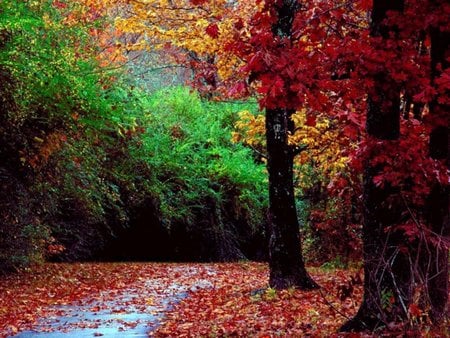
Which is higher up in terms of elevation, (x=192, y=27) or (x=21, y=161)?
(x=192, y=27)

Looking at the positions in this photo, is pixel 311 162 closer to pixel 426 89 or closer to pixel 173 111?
pixel 173 111

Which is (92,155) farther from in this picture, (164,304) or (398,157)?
(398,157)

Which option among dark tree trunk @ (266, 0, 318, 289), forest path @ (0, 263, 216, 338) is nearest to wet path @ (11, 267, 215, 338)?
forest path @ (0, 263, 216, 338)

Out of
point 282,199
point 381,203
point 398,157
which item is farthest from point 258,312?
point 398,157

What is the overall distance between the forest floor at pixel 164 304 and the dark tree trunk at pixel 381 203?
15.4 inches

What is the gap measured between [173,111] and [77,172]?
986 centimetres

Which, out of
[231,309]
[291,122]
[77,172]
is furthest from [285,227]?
[77,172]

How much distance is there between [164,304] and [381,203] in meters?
6.36

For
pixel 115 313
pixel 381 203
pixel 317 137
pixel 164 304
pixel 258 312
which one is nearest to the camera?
pixel 381 203

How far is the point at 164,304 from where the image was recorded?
14.3 meters

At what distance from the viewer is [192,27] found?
55.9 feet

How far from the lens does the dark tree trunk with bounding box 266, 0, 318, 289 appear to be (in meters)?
14.2

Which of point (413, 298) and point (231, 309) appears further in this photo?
point (231, 309)

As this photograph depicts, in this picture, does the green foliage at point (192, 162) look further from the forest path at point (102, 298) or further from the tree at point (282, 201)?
the tree at point (282, 201)
